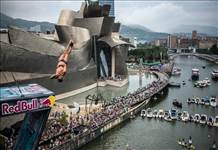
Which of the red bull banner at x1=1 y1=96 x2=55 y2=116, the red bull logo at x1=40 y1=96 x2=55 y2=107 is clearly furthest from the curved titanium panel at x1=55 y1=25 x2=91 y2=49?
the red bull banner at x1=1 y1=96 x2=55 y2=116

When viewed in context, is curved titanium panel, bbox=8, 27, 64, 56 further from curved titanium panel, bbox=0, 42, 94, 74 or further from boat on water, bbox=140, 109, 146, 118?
boat on water, bbox=140, 109, 146, 118

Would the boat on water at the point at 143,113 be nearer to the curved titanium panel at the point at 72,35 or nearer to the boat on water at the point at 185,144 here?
the boat on water at the point at 185,144

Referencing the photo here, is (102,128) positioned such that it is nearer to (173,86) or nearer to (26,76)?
(26,76)

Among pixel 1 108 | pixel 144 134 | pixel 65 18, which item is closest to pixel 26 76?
pixel 144 134

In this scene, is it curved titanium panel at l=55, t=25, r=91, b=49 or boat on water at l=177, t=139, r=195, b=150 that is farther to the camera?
curved titanium panel at l=55, t=25, r=91, b=49

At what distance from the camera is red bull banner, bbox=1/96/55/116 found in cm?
1545

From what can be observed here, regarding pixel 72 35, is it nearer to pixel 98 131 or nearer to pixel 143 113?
pixel 143 113

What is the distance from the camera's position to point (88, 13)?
183 ft

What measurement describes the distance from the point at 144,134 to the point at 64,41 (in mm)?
21130

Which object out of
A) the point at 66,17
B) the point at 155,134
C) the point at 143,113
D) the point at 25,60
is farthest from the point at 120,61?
the point at 155,134

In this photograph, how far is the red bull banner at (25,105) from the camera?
1545 cm

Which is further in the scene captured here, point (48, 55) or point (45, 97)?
point (48, 55)

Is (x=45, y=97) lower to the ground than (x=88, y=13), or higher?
lower

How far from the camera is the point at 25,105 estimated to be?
16.0 m
